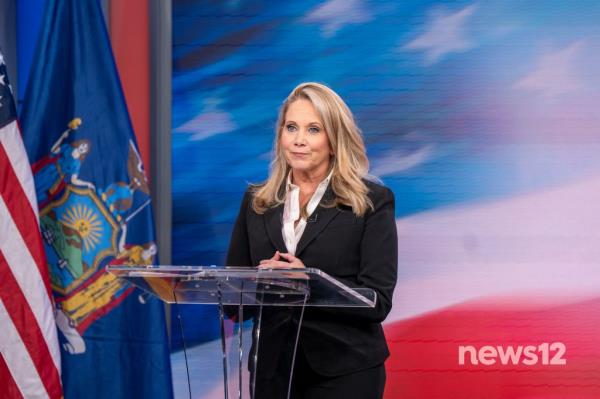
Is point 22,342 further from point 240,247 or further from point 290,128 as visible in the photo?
point 290,128

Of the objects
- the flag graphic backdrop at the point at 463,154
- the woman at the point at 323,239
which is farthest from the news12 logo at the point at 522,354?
the woman at the point at 323,239

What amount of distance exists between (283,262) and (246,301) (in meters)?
0.14

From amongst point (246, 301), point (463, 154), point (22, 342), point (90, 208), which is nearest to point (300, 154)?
point (246, 301)

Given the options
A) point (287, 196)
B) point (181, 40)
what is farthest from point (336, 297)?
point (181, 40)

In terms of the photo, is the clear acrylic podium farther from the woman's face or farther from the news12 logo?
the news12 logo

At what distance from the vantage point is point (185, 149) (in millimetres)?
4184

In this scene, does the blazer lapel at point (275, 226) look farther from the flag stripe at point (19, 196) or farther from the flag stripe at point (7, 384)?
the flag stripe at point (7, 384)

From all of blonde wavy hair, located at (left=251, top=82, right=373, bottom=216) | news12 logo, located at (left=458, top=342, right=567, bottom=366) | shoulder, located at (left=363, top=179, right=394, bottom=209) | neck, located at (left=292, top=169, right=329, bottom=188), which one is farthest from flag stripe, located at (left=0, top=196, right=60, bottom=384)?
news12 logo, located at (left=458, top=342, right=567, bottom=366)

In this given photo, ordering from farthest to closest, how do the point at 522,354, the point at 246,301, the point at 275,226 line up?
the point at 522,354, the point at 275,226, the point at 246,301

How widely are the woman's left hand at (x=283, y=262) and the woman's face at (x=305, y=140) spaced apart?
12.4 inches

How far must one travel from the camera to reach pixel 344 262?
2586 millimetres

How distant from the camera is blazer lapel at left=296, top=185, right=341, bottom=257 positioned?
2596mm

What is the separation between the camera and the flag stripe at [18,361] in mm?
3385

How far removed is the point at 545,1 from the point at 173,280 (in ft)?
8.31
